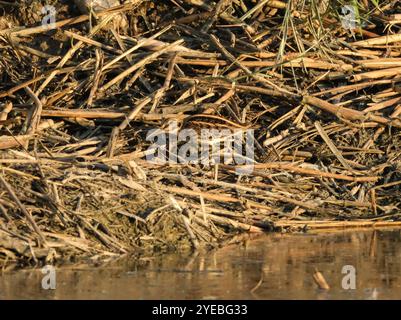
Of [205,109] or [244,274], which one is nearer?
[244,274]

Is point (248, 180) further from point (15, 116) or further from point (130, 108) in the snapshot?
point (15, 116)

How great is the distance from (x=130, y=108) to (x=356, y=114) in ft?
6.13

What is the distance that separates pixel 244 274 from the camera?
6.70m

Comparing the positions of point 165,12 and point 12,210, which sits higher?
point 165,12

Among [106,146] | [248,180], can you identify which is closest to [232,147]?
[248,180]

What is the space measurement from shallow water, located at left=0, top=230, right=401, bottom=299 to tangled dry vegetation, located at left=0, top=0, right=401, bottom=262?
0.43m

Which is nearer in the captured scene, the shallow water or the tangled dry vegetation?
the shallow water

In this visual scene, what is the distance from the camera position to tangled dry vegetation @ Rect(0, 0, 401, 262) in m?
7.68

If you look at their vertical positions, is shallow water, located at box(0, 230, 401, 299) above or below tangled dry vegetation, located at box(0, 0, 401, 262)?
below

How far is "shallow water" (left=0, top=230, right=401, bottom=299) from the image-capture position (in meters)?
6.18

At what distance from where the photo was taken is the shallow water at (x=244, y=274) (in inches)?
243

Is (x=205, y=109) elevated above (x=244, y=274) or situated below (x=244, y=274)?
above

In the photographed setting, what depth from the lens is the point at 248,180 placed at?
27.6 ft

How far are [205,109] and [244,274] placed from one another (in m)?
2.36
